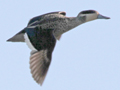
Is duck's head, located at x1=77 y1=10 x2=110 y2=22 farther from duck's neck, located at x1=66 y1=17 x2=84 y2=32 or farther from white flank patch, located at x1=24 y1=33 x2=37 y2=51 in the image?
white flank patch, located at x1=24 y1=33 x2=37 y2=51

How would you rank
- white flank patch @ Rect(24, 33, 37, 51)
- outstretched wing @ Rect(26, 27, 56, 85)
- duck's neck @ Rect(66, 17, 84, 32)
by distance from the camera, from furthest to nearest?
duck's neck @ Rect(66, 17, 84, 32)
white flank patch @ Rect(24, 33, 37, 51)
outstretched wing @ Rect(26, 27, 56, 85)

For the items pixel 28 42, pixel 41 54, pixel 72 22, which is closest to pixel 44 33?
pixel 28 42

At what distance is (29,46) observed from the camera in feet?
31.5

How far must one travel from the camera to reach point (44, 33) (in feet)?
Result: 31.8

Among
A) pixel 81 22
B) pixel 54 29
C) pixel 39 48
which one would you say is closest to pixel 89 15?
pixel 81 22

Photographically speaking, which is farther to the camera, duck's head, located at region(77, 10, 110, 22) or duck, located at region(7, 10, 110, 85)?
duck's head, located at region(77, 10, 110, 22)

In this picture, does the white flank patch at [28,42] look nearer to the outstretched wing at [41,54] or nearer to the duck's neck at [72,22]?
the outstretched wing at [41,54]

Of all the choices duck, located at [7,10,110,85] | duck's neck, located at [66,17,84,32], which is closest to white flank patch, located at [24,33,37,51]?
duck, located at [7,10,110,85]

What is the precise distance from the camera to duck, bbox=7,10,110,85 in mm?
9219

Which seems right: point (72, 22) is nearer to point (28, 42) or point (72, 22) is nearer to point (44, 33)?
point (44, 33)

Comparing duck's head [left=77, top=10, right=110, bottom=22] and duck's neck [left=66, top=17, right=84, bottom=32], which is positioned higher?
duck's head [left=77, top=10, right=110, bottom=22]

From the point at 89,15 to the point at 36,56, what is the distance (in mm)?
1697

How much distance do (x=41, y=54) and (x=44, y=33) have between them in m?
0.55

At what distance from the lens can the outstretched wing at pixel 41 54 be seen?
916cm
